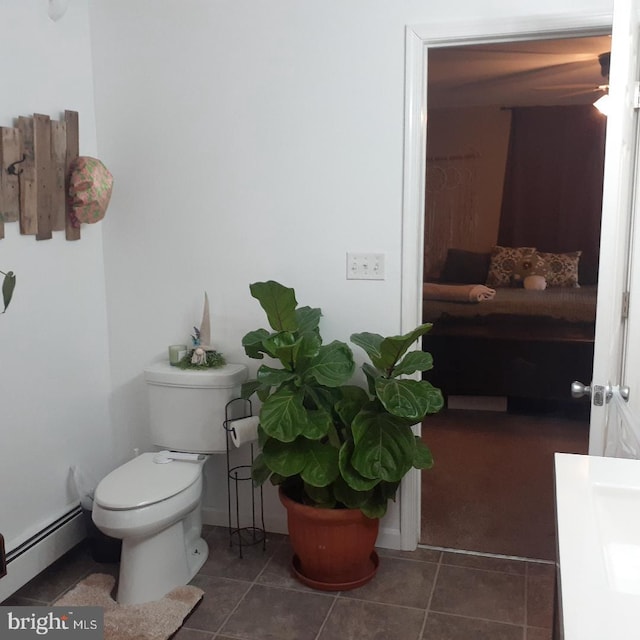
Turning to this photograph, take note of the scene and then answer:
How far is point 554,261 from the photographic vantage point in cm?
558

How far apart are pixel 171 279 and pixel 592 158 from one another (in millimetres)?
4454

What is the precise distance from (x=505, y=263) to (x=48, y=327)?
159 inches

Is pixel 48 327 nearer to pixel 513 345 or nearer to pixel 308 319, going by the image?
pixel 308 319

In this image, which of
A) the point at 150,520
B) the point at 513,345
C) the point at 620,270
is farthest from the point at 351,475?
the point at 513,345

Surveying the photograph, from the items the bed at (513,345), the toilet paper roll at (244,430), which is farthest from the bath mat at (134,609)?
the bed at (513,345)

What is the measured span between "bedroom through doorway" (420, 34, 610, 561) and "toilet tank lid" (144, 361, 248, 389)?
3.46 feet

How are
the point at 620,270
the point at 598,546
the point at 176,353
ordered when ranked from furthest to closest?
the point at 176,353, the point at 620,270, the point at 598,546

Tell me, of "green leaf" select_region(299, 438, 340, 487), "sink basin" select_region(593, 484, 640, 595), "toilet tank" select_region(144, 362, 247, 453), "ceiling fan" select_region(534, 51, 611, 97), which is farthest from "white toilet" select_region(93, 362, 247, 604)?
"ceiling fan" select_region(534, 51, 611, 97)

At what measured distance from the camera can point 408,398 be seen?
2.32 m

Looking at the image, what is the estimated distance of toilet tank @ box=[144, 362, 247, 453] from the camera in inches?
108

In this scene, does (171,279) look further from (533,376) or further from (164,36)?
(533,376)

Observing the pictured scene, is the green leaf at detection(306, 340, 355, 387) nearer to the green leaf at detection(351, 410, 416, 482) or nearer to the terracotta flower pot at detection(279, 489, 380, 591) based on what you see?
the green leaf at detection(351, 410, 416, 482)

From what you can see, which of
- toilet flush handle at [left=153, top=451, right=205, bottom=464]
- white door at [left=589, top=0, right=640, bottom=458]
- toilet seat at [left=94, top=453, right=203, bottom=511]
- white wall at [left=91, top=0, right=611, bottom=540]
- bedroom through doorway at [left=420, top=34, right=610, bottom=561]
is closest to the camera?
white door at [left=589, top=0, right=640, bottom=458]

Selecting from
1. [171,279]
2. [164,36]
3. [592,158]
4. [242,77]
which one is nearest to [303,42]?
[242,77]
